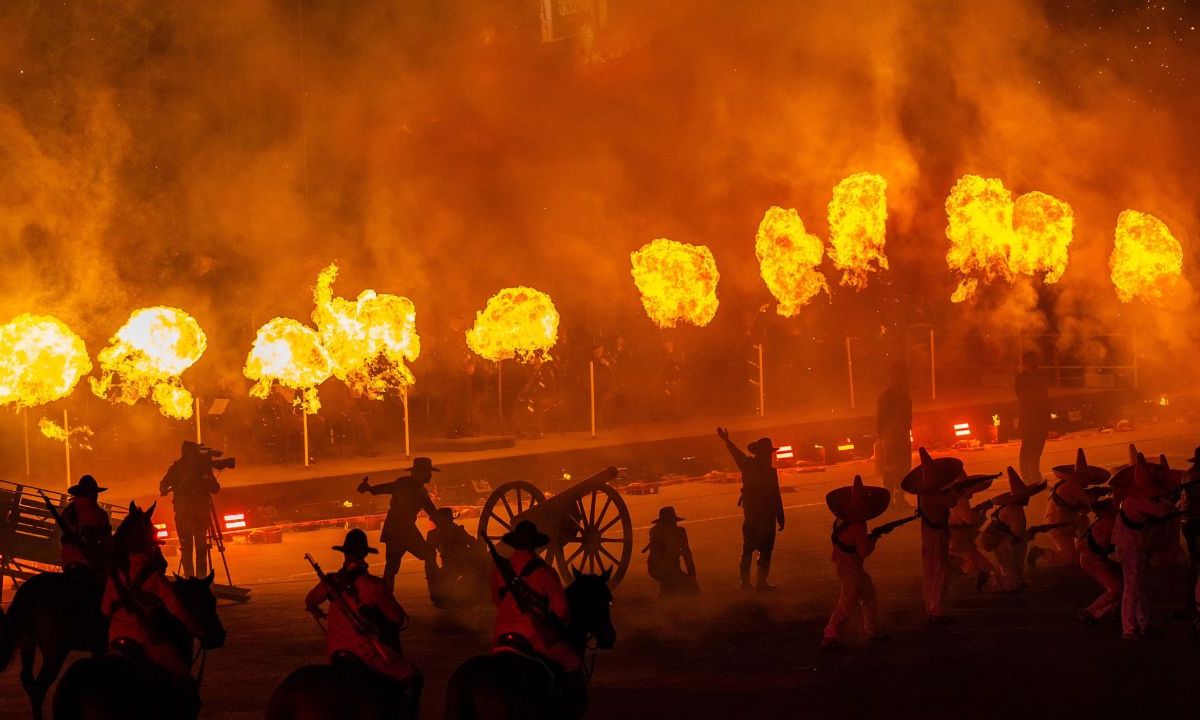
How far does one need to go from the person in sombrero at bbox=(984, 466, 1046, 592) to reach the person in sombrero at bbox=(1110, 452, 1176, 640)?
200 cm

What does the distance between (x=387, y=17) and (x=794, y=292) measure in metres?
9.44

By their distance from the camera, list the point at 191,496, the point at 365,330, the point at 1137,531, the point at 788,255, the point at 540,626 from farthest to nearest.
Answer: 1. the point at 788,255
2. the point at 365,330
3. the point at 191,496
4. the point at 1137,531
5. the point at 540,626

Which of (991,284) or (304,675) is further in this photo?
(991,284)

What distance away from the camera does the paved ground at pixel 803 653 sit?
333 inches

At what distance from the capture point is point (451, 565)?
11938mm

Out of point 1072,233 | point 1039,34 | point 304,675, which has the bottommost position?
point 304,675

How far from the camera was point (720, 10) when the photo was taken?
2620 centimetres

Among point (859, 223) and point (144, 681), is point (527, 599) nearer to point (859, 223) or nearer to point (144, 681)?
point (144, 681)

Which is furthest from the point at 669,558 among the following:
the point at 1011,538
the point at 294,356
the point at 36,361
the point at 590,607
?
the point at 36,361

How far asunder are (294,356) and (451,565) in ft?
32.1

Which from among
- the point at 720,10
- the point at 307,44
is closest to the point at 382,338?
the point at 307,44

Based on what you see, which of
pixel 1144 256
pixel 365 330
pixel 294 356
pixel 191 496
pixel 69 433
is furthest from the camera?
pixel 1144 256

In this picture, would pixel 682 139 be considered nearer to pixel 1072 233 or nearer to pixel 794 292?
pixel 794 292

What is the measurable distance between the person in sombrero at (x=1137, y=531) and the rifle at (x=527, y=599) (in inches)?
192
